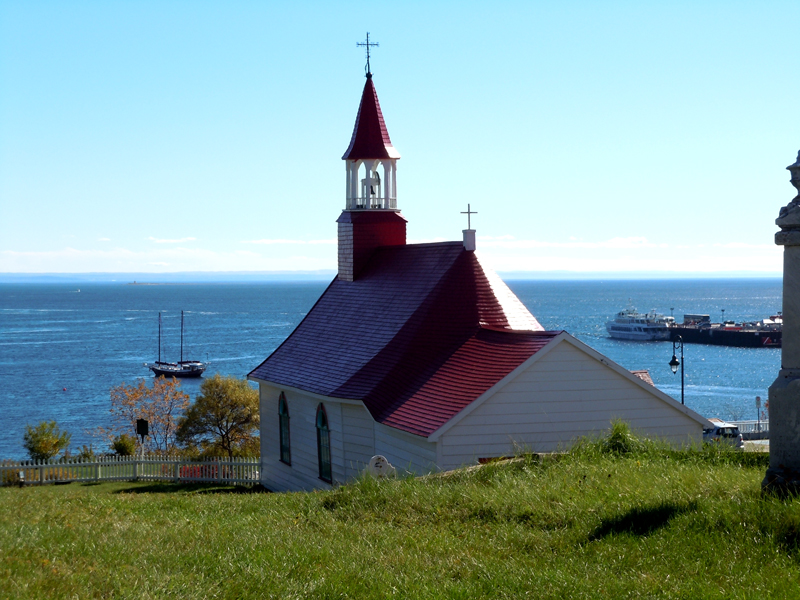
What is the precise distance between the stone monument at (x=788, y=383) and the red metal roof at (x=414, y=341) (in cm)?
865

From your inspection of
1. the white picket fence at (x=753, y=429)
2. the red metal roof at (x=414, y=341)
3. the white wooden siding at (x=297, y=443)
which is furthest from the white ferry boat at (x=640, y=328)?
the white wooden siding at (x=297, y=443)

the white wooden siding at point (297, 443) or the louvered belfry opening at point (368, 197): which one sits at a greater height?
the louvered belfry opening at point (368, 197)

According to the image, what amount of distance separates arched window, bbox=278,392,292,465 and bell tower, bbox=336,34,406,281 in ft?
14.2

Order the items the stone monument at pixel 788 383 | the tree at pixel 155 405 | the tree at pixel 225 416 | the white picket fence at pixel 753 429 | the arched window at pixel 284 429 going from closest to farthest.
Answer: the stone monument at pixel 788 383 < the arched window at pixel 284 429 < the tree at pixel 225 416 < the white picket fence at pixel 753 429 < the tree at pixel 155 405

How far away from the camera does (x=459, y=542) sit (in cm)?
855

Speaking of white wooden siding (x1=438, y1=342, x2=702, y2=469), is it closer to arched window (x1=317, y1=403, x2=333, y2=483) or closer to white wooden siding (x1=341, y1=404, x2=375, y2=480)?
white wooden siding (x1=341, y1=404, x2=375, y2=480)

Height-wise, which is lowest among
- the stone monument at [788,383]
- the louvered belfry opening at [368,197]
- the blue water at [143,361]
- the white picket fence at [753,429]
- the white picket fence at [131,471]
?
the blue water at [143,361]

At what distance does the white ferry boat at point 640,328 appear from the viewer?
13400 cm

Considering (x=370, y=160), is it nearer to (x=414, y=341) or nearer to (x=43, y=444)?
(x=414, y=341)

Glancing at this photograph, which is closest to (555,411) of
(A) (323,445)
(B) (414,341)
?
(B) (414,341)

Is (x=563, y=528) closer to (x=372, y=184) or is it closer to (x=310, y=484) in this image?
(x=310, y=484)

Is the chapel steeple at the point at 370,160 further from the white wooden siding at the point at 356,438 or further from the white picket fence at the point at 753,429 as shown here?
the white picket fence at the point at 753,429

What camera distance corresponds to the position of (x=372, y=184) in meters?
26.7

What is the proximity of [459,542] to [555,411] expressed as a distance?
9.15 meters
